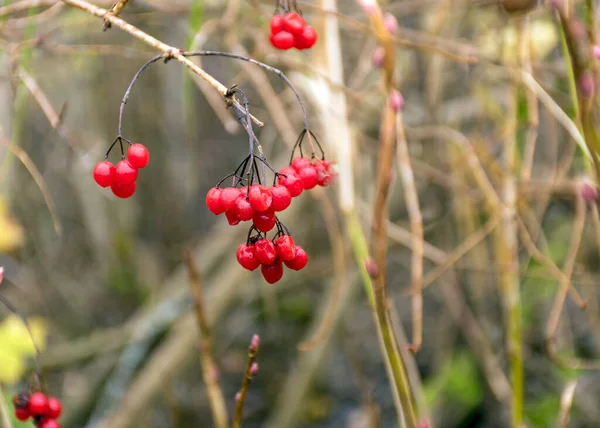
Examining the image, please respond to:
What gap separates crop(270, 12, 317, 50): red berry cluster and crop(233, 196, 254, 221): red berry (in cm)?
39

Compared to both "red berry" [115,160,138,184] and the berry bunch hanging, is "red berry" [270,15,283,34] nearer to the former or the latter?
the berry bunch hanging

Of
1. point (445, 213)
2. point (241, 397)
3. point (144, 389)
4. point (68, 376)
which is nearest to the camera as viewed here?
point (241, 397)

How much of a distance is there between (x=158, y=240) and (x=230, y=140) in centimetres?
86

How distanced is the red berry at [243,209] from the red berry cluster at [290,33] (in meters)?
0.39

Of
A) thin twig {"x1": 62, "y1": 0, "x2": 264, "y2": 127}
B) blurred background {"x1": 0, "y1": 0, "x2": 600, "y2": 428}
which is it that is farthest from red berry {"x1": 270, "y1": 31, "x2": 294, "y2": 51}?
thin twig {"x1": 62, "y1": 0, "x2": 264, "y2": 127}

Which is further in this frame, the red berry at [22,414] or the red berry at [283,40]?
the red berry at [22,414]

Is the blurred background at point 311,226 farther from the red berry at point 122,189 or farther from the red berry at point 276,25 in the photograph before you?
the red berry at point 122,189

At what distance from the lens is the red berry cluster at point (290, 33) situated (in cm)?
95

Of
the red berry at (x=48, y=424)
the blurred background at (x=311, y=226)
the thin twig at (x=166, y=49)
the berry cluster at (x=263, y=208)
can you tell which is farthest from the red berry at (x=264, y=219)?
the red berry at (x=48, y=424)

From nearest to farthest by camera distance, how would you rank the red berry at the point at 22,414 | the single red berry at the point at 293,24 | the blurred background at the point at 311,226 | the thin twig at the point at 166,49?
the thin twig at the point at 166,49 < the single red berry at the point at 293,24 < the red berry at the point at 22,414 < the blurred background at the point at 311,226

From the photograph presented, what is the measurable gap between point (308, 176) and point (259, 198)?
17 cm

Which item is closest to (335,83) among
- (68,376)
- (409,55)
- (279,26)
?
(279,26)

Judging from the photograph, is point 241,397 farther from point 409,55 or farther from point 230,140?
point 230,140

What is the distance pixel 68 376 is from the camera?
9.86ft
